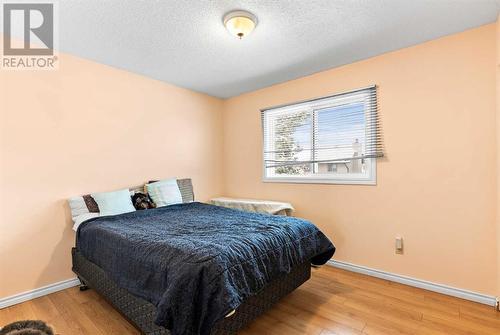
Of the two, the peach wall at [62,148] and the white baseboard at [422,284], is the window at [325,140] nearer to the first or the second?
the white baseboard at [422,284]

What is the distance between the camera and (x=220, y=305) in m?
1.31

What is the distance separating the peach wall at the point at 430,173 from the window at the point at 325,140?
122mm

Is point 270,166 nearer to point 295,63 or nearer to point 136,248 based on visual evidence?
point 295,63

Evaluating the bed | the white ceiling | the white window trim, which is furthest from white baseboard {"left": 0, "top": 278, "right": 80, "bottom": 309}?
the white window trim

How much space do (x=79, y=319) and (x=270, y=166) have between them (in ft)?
8.85

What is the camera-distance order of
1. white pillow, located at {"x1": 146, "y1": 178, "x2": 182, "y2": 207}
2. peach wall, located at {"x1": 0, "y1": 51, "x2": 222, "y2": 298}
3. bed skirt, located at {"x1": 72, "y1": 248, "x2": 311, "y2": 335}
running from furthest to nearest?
white pillow, located at {"x1": 146, "y1": 178, "x2": 182, "y2": 207} → peach wall, located at {"x1": 0, "y1": 51, "x2": 222, "y2": 298} → bed skirt, located at {"x1": 72, "y1": 248, "x2": 311, "y2": 335}

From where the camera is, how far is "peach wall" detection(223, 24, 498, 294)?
216cm

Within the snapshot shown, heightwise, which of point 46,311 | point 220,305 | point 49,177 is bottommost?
point 46,311

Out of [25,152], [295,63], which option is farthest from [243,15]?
[25,152]

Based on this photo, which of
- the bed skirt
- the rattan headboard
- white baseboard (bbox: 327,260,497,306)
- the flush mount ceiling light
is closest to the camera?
the bed skirt

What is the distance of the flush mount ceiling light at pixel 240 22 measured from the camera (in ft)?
6.41

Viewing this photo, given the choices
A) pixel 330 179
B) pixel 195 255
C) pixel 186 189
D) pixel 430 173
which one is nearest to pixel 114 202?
pixel 186 189

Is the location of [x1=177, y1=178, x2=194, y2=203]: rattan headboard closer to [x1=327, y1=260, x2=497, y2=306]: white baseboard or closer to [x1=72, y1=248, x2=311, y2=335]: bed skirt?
[x1=72, y1=248, x2=311, y2=335]: bed skirt

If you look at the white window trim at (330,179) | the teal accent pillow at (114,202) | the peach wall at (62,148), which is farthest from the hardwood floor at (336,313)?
the white window trim at (330,179)
